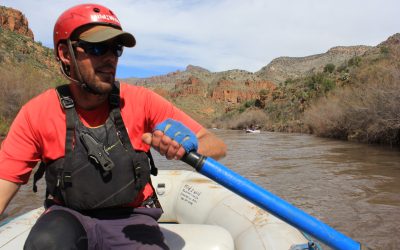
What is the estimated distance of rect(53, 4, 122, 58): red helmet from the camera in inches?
67.6

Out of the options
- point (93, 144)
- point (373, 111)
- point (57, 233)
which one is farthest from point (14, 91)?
point (57, 233)

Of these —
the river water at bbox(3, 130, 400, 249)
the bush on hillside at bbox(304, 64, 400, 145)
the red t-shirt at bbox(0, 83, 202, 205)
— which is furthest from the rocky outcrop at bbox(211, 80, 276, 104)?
the red t-shirt at bbox(0, 83, 202, 205)

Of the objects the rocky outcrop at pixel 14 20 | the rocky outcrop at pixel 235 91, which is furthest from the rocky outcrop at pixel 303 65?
the rocky outcrop at pixel 14 20

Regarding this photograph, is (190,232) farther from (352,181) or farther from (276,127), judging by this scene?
(276,127)

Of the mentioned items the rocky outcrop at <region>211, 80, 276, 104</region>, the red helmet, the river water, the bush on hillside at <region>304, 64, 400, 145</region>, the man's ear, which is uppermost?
the rocky outcrop at <region>211, 80, 276, 104</region>

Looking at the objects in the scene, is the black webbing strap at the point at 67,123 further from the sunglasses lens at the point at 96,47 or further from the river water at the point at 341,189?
the river water at the point at 341,189

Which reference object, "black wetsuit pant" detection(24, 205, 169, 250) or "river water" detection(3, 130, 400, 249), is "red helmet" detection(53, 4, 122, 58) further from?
"river water" detection(3, 130, 400, 249)

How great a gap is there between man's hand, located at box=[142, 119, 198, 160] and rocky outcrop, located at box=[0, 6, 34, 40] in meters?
71.3

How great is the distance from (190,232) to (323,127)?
75.0ft

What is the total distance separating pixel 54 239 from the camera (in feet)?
4.68

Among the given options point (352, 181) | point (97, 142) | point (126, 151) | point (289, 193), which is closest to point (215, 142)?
point (126, 151)

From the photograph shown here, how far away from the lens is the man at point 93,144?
1.62 meters

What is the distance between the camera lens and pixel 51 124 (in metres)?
1.71

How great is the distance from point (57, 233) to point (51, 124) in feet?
1.60
